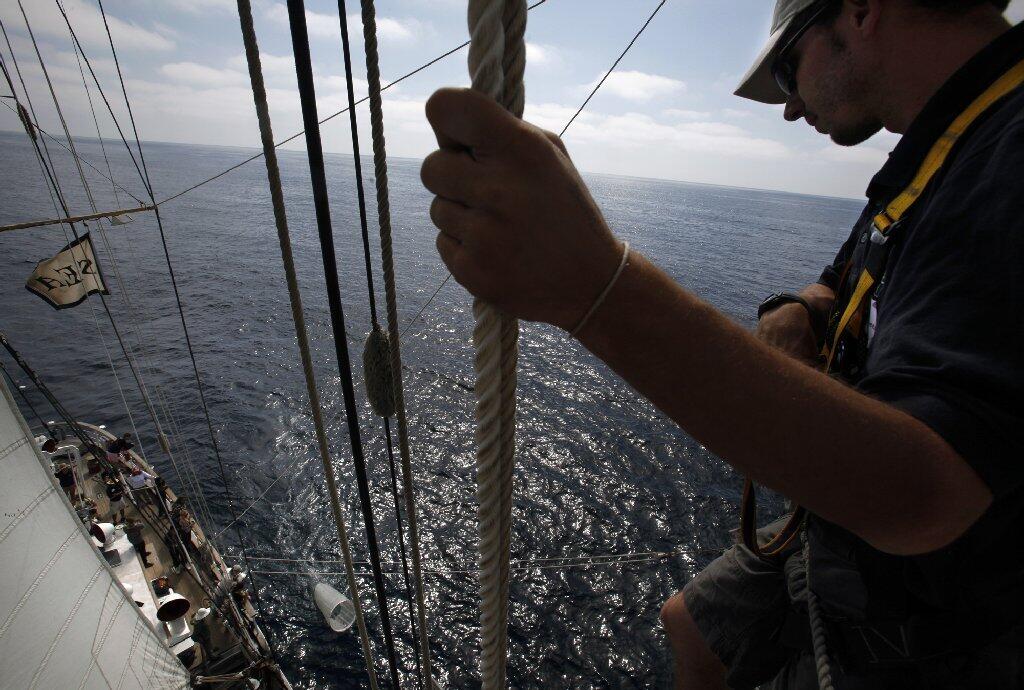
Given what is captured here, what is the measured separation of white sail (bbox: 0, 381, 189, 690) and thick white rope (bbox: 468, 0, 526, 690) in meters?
5.88

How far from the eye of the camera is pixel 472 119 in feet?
2.91

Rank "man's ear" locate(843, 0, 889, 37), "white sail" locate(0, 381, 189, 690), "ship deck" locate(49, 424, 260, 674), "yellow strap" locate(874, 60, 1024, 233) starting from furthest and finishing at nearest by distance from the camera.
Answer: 1. "ship deck" locate(49, 424, 260, 674)
2. "white sail" locate(0, 381, 189, 690)
3. "man's ear" locate(843, 0, 889, 37)
4. "yellow strap" locate(874, 60, 1024, 233)

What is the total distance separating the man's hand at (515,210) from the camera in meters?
0.88

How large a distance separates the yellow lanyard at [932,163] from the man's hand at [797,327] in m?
0.60

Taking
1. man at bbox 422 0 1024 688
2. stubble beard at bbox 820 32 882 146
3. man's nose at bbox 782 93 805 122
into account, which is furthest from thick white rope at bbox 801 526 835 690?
man's nose at bbox 782 93 805 122

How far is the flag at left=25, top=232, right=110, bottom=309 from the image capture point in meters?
15.1

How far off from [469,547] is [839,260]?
1556cm

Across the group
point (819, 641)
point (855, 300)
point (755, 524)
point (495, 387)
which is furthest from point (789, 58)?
point (819, 641)

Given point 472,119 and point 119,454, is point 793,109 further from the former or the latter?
point 119,454

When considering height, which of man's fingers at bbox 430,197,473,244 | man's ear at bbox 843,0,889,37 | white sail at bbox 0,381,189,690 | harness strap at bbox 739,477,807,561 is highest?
man's ear at bbox 843,0,889,37

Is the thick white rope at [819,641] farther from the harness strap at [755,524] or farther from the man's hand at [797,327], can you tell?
the man's hand at [797,327]

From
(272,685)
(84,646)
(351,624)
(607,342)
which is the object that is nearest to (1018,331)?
(607,342)

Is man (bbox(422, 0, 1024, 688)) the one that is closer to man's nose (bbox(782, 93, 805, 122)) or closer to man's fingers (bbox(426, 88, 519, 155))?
man's fingers (bbox(426, 88, 519, 155))

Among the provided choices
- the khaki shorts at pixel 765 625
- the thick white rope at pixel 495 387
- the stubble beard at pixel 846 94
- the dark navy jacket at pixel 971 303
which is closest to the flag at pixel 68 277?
the thick white rope at pixel 495 387
